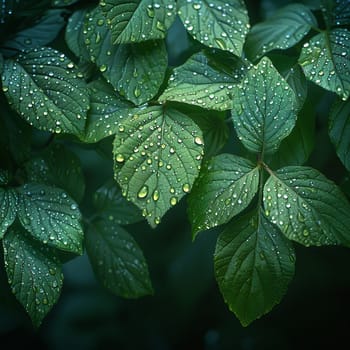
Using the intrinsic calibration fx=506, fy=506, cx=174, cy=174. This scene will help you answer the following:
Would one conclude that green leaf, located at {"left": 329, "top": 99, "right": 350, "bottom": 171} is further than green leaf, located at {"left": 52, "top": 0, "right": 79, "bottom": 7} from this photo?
No

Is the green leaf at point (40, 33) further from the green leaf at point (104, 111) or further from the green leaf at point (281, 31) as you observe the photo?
the green leaf at point (281, 31)

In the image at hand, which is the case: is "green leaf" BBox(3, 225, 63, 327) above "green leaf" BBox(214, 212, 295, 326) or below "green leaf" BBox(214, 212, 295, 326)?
above

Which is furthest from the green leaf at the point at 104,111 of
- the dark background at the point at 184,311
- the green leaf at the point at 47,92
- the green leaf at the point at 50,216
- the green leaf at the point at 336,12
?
the dark background at the point at 184,311

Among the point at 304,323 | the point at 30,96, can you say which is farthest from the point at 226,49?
the point at 304,323

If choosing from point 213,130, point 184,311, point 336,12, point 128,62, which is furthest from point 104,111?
point 184,311

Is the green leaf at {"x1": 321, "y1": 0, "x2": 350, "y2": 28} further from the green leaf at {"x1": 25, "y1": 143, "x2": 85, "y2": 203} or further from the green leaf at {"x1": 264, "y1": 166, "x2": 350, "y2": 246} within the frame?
the green leaf at {"x1": 25, "y1": 143, "x2": 85, "y2": 203}

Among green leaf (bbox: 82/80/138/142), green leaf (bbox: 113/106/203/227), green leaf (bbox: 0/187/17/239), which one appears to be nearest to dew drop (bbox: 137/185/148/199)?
green leaf (bbox: 113/106/203/227)

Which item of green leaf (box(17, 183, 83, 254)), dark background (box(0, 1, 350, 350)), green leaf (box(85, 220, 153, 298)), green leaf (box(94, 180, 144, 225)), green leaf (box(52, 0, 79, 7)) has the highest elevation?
green leaf (box(52, 0, 79, 7))
